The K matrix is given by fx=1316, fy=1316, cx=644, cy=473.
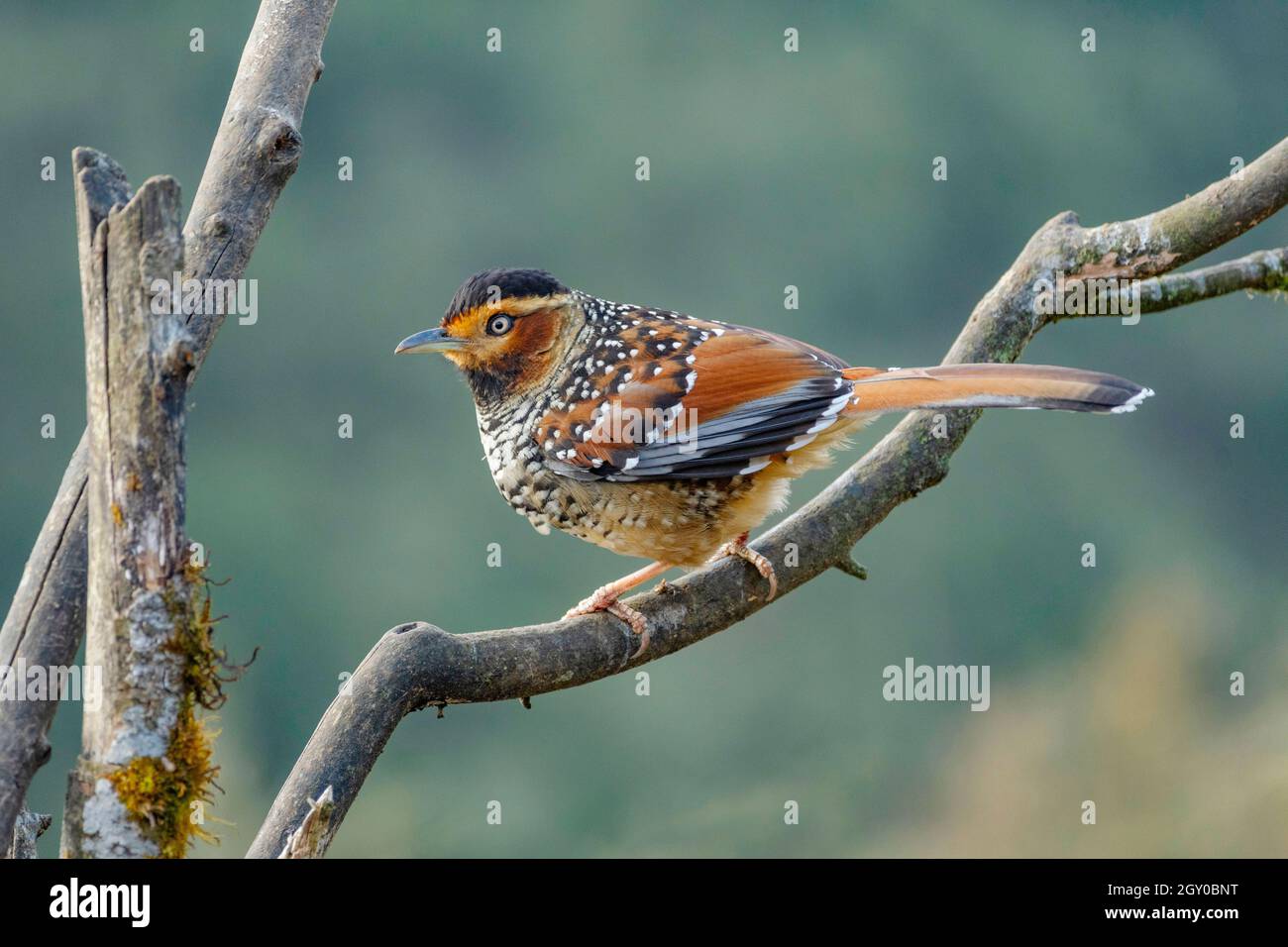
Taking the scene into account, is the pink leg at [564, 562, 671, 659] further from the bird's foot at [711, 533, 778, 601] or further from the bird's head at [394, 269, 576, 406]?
the bird's head at [394, 269, 576, 406]

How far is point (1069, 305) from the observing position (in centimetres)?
407

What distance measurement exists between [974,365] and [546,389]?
1191 mm

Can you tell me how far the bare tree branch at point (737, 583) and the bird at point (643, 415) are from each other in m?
0.11

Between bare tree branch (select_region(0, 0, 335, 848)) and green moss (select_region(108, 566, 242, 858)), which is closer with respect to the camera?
green moss (select_region(108, 566, 242, 858))

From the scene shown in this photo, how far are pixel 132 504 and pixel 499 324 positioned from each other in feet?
5.75

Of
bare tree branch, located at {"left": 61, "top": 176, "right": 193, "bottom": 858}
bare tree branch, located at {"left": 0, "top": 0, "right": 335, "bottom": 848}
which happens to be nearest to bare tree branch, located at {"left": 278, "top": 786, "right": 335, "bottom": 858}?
bare tree branch, located at {"left": 61, "top": 176, "right": 193, "bottom": 858}

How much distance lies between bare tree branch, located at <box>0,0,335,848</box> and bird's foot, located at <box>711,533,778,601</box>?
5.12 ft

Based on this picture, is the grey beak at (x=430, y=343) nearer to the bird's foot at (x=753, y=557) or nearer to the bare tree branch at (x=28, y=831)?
the bird's foot at (x=753, y=557)

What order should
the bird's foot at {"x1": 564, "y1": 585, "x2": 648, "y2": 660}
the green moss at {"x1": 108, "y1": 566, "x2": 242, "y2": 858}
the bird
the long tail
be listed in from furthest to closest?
the bird → the bird's foot at {"x1": 564, "y1": 585, "x2": 648, "y2": 660} → the long tail → the green moss at {"x1": 108, "y1": 566, "x2": 242, "y2": 858}

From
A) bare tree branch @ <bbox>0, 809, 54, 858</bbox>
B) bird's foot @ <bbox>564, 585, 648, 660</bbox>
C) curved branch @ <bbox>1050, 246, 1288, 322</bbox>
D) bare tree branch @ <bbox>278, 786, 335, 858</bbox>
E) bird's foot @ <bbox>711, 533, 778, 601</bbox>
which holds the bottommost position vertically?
bare tree branch @ <bbox>0, 809, 54, 858</bbox>

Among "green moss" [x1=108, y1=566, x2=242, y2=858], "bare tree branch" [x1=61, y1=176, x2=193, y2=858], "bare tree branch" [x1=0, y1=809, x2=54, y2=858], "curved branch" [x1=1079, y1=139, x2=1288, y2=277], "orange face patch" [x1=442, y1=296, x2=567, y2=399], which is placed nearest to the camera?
"bare tree branch" [x1=61, y1=176, x2=193, y2=858]

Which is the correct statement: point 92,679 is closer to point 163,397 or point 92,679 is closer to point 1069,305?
point 163,397

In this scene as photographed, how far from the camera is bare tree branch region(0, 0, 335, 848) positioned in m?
2.76
